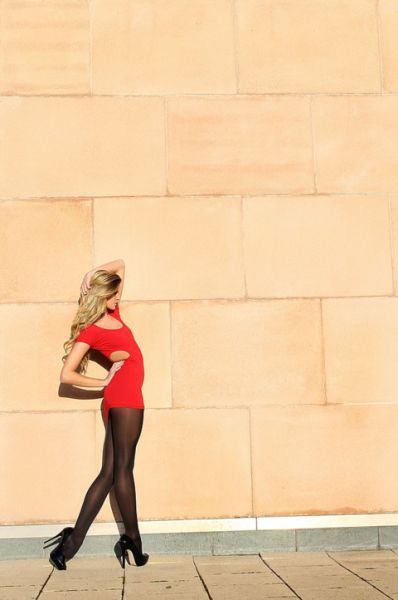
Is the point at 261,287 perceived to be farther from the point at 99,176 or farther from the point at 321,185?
the point at 99,176

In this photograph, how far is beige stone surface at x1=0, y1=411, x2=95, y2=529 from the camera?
7.14m

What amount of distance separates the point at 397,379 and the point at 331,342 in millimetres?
739

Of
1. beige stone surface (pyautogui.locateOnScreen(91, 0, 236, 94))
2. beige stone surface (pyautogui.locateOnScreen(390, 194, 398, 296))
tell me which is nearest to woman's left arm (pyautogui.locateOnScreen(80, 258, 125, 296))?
beige stone surface (pyautogui.locateOnScreen(91, 0, 236, 94))

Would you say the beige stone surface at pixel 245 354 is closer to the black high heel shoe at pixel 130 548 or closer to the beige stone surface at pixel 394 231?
the beige stone surface at pixel 394 231

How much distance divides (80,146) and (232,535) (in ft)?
13.3

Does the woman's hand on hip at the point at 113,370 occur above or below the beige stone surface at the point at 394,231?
below

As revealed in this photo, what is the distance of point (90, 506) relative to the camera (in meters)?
6.54

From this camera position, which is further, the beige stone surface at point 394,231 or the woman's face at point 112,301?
the beige stone surface at point 394,231

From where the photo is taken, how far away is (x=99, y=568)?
6.61m

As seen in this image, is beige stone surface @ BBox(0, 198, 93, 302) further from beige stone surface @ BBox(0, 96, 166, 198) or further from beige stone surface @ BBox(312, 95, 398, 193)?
beige stone surface @ BBox(312, 95, 398, 193)

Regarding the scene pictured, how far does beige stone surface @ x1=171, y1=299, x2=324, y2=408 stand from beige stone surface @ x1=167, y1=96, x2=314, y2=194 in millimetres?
1205

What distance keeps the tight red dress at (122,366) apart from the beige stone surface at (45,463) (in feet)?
1.89

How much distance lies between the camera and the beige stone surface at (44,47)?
7531 millimetres

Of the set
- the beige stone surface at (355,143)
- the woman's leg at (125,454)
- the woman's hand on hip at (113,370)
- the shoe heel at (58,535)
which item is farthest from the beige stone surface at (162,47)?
the shoe heel at (58,535)
